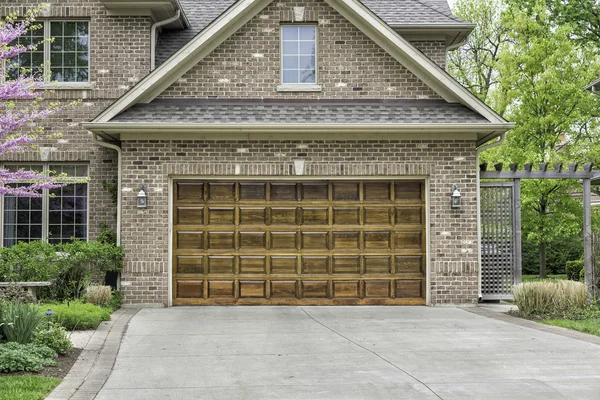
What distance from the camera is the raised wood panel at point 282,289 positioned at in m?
14.7

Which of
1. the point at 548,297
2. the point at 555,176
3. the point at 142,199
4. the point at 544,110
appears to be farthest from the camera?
the point at 544,110

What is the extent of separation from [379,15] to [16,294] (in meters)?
10.2

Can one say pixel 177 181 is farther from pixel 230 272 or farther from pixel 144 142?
pixel 230 272

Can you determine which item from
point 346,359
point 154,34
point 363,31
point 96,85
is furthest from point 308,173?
point 346,359

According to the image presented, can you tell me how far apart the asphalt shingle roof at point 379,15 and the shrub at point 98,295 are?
567 centimetres

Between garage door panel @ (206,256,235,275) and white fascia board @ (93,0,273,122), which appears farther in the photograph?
garage door panel @ (206,256,235,275)

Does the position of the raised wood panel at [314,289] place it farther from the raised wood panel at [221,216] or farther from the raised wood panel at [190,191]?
the raised wood panel at [190,191]

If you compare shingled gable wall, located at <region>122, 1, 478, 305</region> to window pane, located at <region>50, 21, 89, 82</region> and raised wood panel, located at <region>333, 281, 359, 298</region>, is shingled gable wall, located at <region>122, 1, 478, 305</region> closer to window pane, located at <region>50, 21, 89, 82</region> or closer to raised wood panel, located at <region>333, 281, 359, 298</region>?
raised wood panel, located at <region>333, 281, 359, 298</region>

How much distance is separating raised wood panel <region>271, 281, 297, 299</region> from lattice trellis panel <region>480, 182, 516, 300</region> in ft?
13.0

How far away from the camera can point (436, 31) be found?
56.2 feet

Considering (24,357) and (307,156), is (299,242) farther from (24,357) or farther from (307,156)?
(24,357)

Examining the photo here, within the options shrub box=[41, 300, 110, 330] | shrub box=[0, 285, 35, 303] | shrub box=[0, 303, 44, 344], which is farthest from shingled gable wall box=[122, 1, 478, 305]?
shrub box=[0, 303, 44, 344]

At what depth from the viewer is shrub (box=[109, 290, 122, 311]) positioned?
13659 mm

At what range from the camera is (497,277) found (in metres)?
15.4
